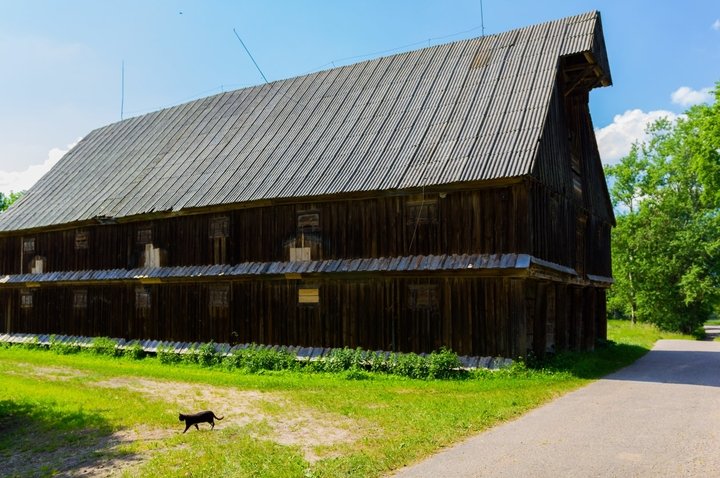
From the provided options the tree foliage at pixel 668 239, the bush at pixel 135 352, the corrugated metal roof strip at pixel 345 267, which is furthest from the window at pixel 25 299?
the tree foliage at pixel 668 239

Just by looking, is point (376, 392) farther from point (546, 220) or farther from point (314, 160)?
point (314, 160)

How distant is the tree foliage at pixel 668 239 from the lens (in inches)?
1671

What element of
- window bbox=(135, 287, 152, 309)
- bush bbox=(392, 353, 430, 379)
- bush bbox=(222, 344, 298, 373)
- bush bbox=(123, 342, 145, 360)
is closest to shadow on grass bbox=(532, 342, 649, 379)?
bush bbox=(392, 353, 430, 379)

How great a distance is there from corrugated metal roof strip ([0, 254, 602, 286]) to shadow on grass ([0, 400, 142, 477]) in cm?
855

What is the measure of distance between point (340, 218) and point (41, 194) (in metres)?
19.9

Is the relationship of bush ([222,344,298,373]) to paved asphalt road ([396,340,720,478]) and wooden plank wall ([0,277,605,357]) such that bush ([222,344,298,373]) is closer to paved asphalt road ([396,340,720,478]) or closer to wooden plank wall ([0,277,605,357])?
wooden plank wall ([0,277,605,357])

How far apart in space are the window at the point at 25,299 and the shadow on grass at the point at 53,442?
17621 mm

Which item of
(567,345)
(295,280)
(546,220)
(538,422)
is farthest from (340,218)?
(538,422)

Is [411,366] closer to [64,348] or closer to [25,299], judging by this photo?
[64,348]

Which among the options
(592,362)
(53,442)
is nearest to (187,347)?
(53,442)

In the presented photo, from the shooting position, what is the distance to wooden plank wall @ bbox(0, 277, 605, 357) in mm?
16734

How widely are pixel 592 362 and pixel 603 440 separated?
400 inches

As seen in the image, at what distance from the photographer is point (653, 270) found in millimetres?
43531

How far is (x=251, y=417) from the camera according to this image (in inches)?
457
